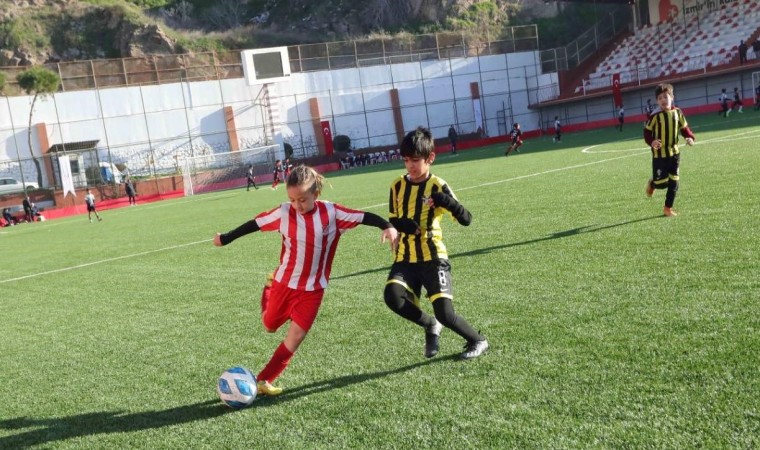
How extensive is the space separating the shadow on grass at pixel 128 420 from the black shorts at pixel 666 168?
6.43 m

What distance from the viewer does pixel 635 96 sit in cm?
4653

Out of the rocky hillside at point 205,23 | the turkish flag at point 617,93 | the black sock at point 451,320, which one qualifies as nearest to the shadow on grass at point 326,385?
the black sock at point 451,320

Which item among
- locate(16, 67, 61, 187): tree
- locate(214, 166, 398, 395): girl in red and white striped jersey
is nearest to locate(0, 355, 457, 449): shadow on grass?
locate(214, 166, 398, 395): girl in red and white striped jersey

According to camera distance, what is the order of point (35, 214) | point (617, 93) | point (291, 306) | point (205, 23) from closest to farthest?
point (291, 306), point (35, 214), point (617, 93), point (205, 23)

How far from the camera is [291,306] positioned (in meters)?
5.34

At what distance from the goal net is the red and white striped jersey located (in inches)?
1498

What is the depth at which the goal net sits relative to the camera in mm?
43344

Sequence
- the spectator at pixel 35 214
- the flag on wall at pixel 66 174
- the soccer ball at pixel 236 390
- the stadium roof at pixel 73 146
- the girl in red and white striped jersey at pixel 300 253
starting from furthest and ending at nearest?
the stadium roof at pixel 73 146
the flag on wall at pixel 66 174
the spectator at pixel 35 214
the girl in red and white striped jersey at pixel 300 253
the soccer ball at pixel 236 390

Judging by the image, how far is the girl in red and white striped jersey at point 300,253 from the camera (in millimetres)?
5250

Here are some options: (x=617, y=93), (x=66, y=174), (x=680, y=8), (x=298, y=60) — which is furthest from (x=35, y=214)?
(x=680, y=8)

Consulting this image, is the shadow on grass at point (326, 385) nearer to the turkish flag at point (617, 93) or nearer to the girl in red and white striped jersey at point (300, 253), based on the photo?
the girl in red and white striped jersey at point (300, 253)

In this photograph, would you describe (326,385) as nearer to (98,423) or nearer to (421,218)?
(421,218)

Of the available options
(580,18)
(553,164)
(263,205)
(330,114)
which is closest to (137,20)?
(330,114)

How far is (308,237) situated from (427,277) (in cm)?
89
